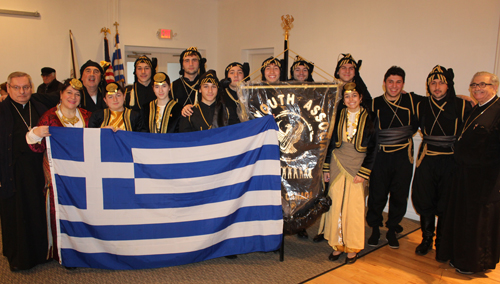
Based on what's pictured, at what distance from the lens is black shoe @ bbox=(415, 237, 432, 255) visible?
3.23 metres

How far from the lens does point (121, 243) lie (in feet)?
8.70

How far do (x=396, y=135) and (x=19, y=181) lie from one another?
11.2 feet

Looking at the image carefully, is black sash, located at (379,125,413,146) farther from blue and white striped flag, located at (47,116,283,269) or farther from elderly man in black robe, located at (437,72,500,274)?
blue and white striped flag, located at (47,116,283,269)

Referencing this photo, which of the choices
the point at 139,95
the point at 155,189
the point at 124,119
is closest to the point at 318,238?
the point at 155,189

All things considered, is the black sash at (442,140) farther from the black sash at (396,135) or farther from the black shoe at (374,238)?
the black shoe at (374,238)

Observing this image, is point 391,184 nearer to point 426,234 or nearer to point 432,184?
point 432,184

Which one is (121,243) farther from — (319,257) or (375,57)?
(375,57)

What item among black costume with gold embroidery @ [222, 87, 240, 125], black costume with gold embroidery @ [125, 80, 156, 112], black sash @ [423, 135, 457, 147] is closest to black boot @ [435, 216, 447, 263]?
black sash @ [423, 135, 457, 147]

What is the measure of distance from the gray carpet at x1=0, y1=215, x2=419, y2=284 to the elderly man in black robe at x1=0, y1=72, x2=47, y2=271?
0.19m

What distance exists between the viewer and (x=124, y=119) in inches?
119

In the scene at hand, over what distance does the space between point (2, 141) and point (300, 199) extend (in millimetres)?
2479

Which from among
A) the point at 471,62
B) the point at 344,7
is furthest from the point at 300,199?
the point at 344,7

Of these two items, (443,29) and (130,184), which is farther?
(443,29)

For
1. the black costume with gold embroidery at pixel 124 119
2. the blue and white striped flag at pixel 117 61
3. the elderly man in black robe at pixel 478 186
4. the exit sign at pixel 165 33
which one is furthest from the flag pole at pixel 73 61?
the elderly man in black robe at pixel 478 186
